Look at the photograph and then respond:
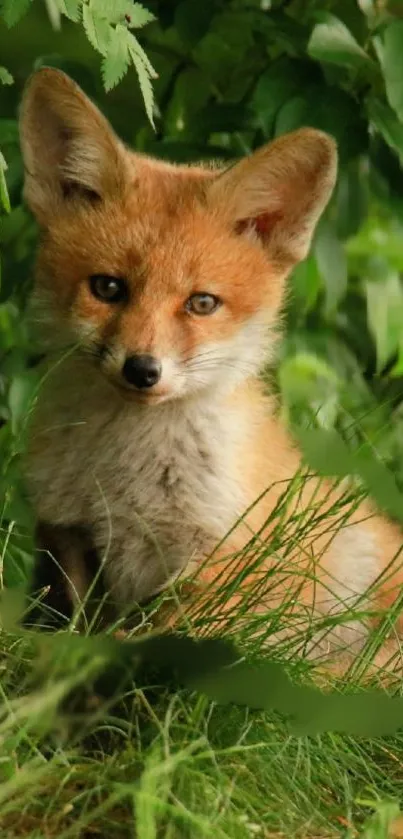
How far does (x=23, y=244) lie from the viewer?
3342 millimetres

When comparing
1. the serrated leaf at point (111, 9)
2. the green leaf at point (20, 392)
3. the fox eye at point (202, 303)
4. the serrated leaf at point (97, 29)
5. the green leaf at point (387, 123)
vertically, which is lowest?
the green leaf at point (20, 392)

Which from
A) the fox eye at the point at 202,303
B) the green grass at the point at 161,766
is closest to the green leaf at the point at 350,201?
the fox eye at the point at 202,303

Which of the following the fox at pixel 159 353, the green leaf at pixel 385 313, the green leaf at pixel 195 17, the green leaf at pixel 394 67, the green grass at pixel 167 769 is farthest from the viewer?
the green leaf at pixel 385 313

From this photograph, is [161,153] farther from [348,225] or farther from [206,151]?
[348,225]

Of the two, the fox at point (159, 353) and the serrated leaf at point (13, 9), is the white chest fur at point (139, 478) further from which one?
the serrated leaf at point (13, 9)

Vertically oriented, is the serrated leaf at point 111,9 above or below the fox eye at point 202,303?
above

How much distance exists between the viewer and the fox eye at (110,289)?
2.25 meters

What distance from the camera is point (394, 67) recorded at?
9.38 ft

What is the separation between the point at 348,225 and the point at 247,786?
188 cm

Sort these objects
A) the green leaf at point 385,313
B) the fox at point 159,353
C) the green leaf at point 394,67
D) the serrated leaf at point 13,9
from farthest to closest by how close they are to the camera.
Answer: the green leaf at point 385,313
the green leaf at point 394,67
the fox at point 159,353
the serrated leaf at point 13,9

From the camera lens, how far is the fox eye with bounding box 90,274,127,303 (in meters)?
2.25

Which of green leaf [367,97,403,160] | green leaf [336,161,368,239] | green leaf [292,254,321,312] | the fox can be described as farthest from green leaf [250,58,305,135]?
the fox

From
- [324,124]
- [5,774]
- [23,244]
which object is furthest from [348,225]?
[5,774]

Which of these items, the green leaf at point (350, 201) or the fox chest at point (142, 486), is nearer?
the fox chest at point (142, 486)
